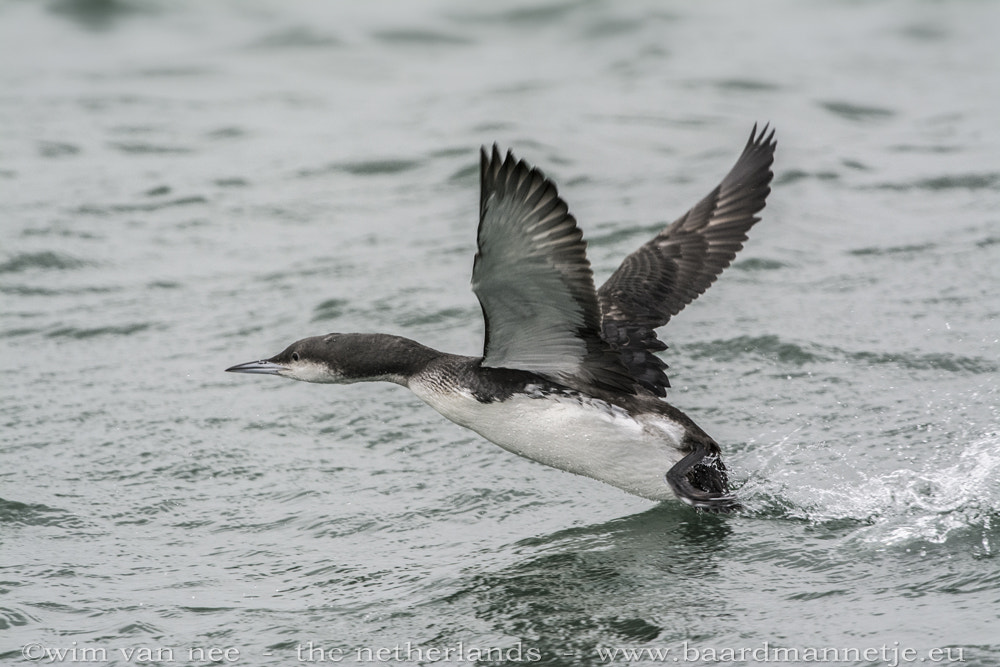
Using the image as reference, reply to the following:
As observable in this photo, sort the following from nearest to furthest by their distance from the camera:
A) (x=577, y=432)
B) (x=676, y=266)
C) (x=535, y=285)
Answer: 1. (x=535, y=285)
2. (x=577, y=432)
3. (x=676, y=266)

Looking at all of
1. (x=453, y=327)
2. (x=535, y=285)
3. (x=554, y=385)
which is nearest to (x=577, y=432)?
(x=554, y=385)

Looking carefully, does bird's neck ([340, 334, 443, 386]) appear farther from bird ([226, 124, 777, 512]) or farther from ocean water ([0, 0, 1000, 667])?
ocean water ([0, 0, 1000, 667])

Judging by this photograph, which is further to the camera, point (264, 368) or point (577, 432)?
point (264, 368)

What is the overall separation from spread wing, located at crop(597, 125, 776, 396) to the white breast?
17.8 inches

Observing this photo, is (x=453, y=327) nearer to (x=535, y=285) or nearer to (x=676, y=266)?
(x=676, y=266)

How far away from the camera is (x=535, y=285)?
17.3 ft

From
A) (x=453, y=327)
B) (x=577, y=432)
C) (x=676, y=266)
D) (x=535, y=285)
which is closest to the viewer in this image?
(x=535, y=285)

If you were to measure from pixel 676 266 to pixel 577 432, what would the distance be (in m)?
1.39

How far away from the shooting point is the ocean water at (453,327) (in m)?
5.25

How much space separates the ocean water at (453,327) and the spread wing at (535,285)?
77cm

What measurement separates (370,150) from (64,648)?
24.2 ft

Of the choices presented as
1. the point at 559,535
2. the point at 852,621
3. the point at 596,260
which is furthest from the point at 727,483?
the point at 596,260

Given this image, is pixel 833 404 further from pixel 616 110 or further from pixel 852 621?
pixel 616 110

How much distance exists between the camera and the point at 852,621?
489 centimetres
